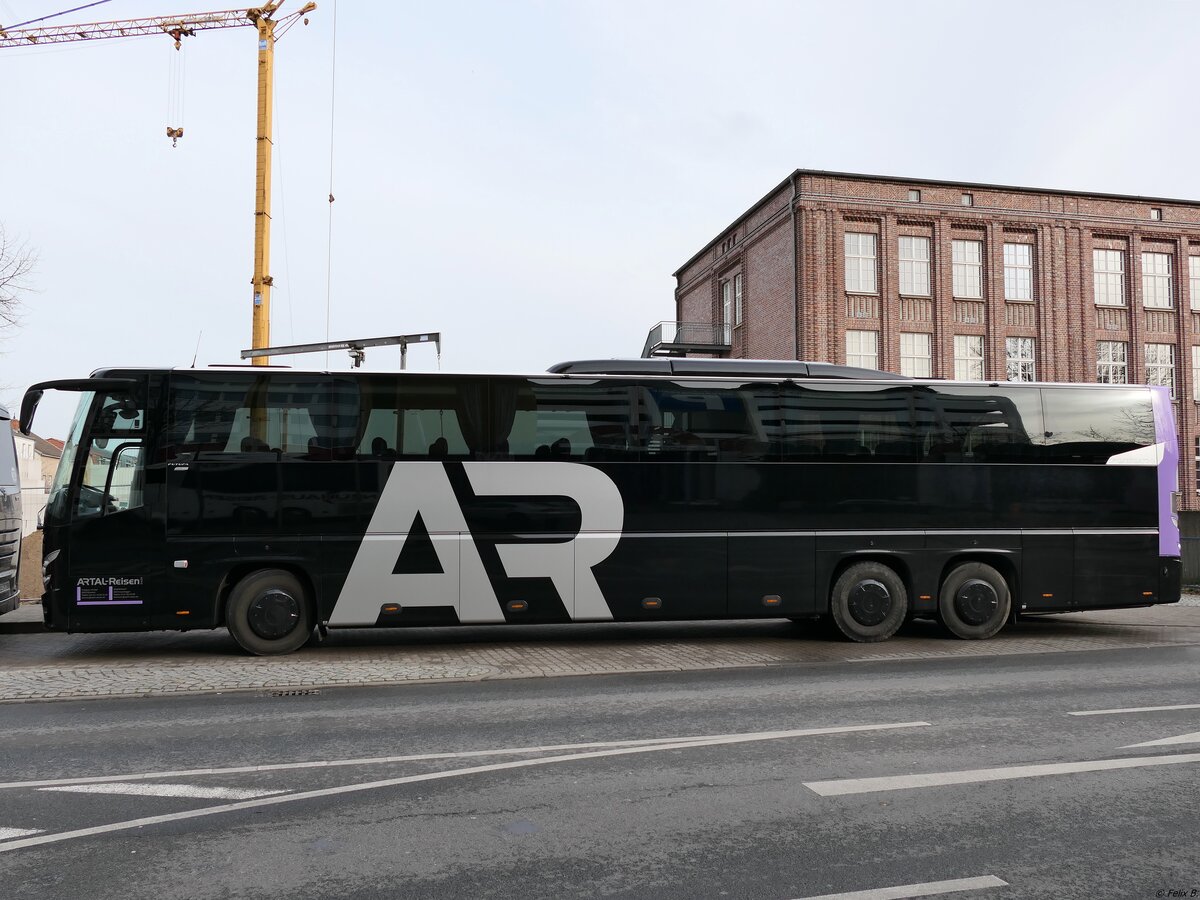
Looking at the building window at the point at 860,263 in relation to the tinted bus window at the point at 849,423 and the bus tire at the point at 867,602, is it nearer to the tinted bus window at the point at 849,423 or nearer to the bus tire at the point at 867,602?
the tinted bus window at the point at 849,423

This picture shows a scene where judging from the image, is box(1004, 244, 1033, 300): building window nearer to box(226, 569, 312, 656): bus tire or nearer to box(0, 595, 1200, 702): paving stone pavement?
box(0, 595, 1200, 702): paving stone pavement

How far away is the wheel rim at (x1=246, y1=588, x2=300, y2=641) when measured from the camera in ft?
35.4

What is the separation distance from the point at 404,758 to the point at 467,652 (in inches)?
200

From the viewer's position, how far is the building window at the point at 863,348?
34.8 m

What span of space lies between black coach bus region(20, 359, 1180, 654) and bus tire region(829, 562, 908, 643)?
0.03 metres

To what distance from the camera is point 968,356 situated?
1420 inches

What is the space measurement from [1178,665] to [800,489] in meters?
4.50

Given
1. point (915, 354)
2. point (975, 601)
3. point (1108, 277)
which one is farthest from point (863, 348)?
point (975, 601)

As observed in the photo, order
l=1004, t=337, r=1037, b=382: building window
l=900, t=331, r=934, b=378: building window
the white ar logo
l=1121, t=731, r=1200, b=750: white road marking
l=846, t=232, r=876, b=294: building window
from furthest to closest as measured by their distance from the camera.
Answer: l=1004, t=337, r=1037, b=382: building window, l=900, t=331, r=934, b=378: building window, l=846, t=232, r=876, b=294: building window, the white ar logo, l=1121, t=731, r=1200, b=750: white road marking

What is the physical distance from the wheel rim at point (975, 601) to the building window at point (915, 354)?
79.6 feet

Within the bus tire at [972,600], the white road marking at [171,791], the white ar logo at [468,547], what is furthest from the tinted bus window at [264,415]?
the bus tire at [972,600]

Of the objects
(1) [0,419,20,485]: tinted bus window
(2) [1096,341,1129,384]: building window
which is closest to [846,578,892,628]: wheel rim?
(1) [0,419,20,485]: tinted bus window

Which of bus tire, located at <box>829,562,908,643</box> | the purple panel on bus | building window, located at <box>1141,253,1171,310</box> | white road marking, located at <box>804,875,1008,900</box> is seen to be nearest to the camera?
white road marking, located at <box>804,875,1008,900</box>

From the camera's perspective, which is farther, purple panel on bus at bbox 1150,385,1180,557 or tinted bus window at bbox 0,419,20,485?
tinted bus window at bbox 0,419,20,485
